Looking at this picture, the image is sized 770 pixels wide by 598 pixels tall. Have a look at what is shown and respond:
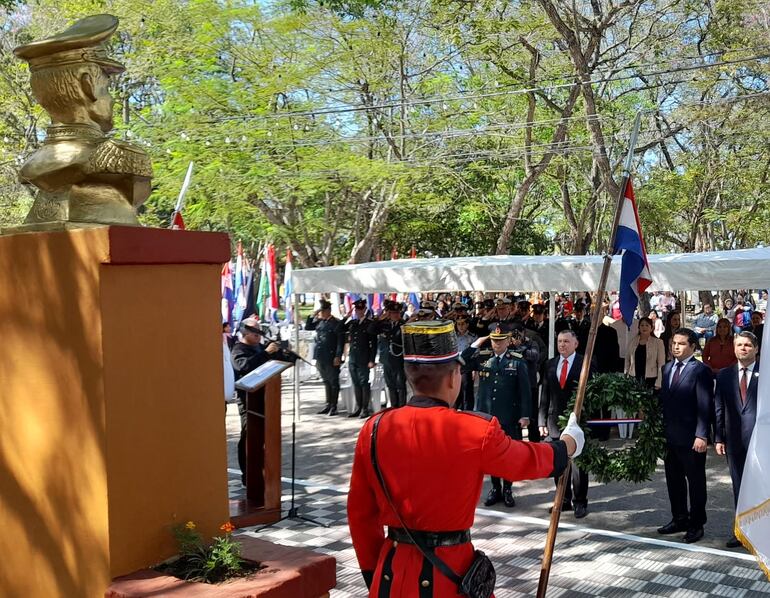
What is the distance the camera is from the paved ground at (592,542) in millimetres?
6469

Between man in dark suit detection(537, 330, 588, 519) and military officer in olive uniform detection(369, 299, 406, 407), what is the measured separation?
4.99 meters

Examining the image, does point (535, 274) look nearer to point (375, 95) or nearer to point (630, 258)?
point (630, 258)

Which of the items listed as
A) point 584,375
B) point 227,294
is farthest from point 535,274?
point 227,294

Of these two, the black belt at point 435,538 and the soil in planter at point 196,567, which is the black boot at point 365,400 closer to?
the soil in planter at point 196,567

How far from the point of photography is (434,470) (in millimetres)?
3342

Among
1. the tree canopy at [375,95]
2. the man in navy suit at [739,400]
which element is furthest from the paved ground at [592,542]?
the tree canopy at [375,95]

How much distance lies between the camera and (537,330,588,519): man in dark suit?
840 centimetres

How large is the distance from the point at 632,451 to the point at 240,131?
1455 centimetres

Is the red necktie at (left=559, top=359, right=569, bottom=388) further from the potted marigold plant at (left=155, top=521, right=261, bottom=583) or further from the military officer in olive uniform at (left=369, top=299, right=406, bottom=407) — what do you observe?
the potted marigold plant at (left=155, top=521, right=261, bottom=583)

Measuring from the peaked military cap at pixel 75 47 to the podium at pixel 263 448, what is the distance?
3.35m

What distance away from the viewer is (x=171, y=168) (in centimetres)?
2097

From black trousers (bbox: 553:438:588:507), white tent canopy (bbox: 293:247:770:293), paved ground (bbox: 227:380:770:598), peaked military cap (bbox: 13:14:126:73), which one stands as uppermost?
peaked military cap (bbox: 13:14:126:73)

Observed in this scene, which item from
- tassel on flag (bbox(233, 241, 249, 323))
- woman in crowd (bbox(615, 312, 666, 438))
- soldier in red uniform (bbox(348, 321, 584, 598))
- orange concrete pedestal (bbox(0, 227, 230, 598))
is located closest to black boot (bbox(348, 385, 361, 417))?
woman in crowd (bbox(615, 312, 666, 438))

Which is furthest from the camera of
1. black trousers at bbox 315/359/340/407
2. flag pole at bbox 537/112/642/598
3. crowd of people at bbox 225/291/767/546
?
black trousers at bbox 315/359/340/407
